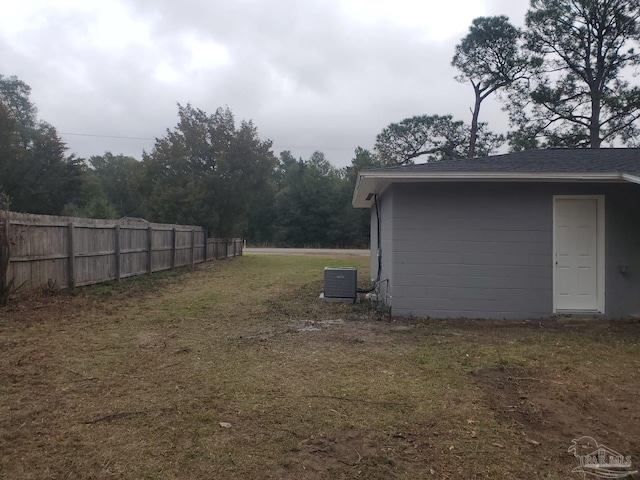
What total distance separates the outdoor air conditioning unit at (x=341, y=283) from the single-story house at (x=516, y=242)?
1844 millimetres

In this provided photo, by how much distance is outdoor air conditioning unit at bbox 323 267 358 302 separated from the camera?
930 centimetres

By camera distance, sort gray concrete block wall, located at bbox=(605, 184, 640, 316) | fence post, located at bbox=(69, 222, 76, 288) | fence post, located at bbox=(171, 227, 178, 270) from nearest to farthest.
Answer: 1. gray concrete block wall, located at bbox=(605, 184, 640, 316)
2. fence post, located at bbox=(69, 222, 76, 288)
3. fence post, located at bbox=(171, 227, 178, 270)

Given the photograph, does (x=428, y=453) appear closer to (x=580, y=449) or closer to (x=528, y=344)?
(x=580, y=449)

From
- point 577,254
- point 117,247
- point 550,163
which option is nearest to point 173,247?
point 117,247

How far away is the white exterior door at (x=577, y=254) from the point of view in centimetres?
743

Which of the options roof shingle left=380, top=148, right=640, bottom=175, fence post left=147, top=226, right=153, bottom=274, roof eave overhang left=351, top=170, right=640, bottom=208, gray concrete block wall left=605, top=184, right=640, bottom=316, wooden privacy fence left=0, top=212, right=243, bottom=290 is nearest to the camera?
roof eave overhang left=351, top=170, right=640, bottom=208

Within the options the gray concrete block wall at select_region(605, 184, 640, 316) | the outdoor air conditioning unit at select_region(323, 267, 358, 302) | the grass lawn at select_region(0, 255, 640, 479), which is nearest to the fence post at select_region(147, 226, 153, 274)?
the grass lawn at select_region(0, 255, 640, 479)

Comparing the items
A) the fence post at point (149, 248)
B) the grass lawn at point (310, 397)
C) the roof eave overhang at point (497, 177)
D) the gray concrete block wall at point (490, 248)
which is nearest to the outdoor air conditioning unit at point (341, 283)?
the gray concrete block wall at point (490, 248)

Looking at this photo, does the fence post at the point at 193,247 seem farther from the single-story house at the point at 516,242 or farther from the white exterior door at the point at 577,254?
the white exterior door at the point at 577,254

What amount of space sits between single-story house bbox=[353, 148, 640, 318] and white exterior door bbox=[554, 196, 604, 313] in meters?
0.02

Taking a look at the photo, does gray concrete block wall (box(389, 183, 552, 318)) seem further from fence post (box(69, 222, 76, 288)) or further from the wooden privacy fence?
fence post (box(69, 222, 76, 288))

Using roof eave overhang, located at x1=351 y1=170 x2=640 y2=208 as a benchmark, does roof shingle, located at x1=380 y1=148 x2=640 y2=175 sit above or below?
above

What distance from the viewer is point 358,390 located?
4055 millimetres

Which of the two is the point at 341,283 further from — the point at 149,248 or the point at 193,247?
the point at 193,247
